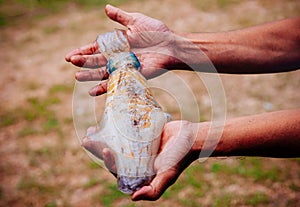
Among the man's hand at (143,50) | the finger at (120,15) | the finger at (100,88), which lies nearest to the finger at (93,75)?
the man's hand at (143,50)

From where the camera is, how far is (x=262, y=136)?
94.8 inches

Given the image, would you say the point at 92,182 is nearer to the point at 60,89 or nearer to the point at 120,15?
the point at 60,89

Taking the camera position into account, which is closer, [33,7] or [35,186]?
[35,186]

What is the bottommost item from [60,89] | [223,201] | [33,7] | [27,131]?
[223,201]

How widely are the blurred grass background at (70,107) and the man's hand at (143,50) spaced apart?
3.62 ft

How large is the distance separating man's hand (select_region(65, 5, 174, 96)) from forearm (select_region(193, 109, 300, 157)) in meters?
0.77

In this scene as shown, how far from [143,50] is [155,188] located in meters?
1.34

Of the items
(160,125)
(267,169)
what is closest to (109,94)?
(160,125)

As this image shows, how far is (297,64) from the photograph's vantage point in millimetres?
→ 3135

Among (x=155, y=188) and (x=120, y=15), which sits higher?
(x=120, y=15)

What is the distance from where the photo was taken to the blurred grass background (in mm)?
3537

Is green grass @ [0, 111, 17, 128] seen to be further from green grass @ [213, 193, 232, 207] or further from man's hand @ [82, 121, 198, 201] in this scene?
green grass @ [213, 193, 232, 207]

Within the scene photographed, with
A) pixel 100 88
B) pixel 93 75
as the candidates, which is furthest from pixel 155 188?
pixel 93 75

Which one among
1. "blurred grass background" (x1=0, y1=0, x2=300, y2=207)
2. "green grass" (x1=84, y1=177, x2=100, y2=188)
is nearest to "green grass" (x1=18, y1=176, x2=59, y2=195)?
"blurred grass background" (x1=0, y1=0, x2=300, y2=207)
